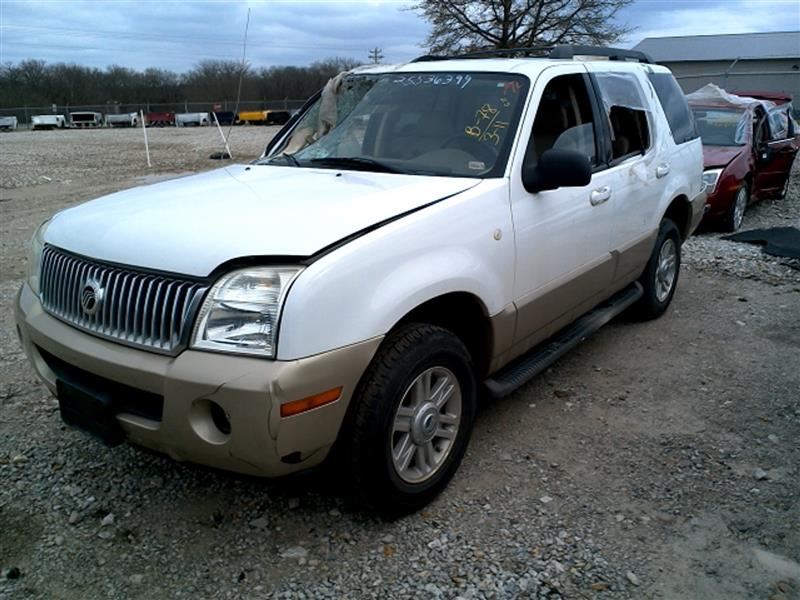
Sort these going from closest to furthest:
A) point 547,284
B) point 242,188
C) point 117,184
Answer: point 242,188 → point 547,284 → point 117,184

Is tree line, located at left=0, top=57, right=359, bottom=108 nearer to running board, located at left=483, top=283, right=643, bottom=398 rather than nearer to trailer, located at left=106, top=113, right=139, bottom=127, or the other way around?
trailer, located at left=106, top=113, right=139, bottom=127

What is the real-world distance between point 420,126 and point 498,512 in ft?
6.85

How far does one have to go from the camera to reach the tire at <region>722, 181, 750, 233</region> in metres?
8.84

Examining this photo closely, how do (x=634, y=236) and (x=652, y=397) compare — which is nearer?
(x=652, y=397)

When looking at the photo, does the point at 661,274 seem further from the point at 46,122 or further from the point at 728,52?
the point at 46,122

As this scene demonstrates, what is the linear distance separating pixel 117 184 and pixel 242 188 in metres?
13.2

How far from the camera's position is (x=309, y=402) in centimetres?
237

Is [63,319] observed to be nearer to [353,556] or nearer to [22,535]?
[22,535]

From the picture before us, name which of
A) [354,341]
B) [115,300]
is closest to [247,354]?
[354,341]

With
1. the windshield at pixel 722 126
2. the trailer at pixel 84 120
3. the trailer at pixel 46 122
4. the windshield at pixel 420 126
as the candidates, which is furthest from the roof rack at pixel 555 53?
the trailer at pixel 84 120

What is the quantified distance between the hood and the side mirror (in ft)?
1.23

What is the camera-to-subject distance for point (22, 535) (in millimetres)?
2902

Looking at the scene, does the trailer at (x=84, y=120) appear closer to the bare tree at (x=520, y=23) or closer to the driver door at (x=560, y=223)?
the bare tree at (x=520, y=23)

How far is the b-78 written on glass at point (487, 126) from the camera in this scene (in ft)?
11.6
